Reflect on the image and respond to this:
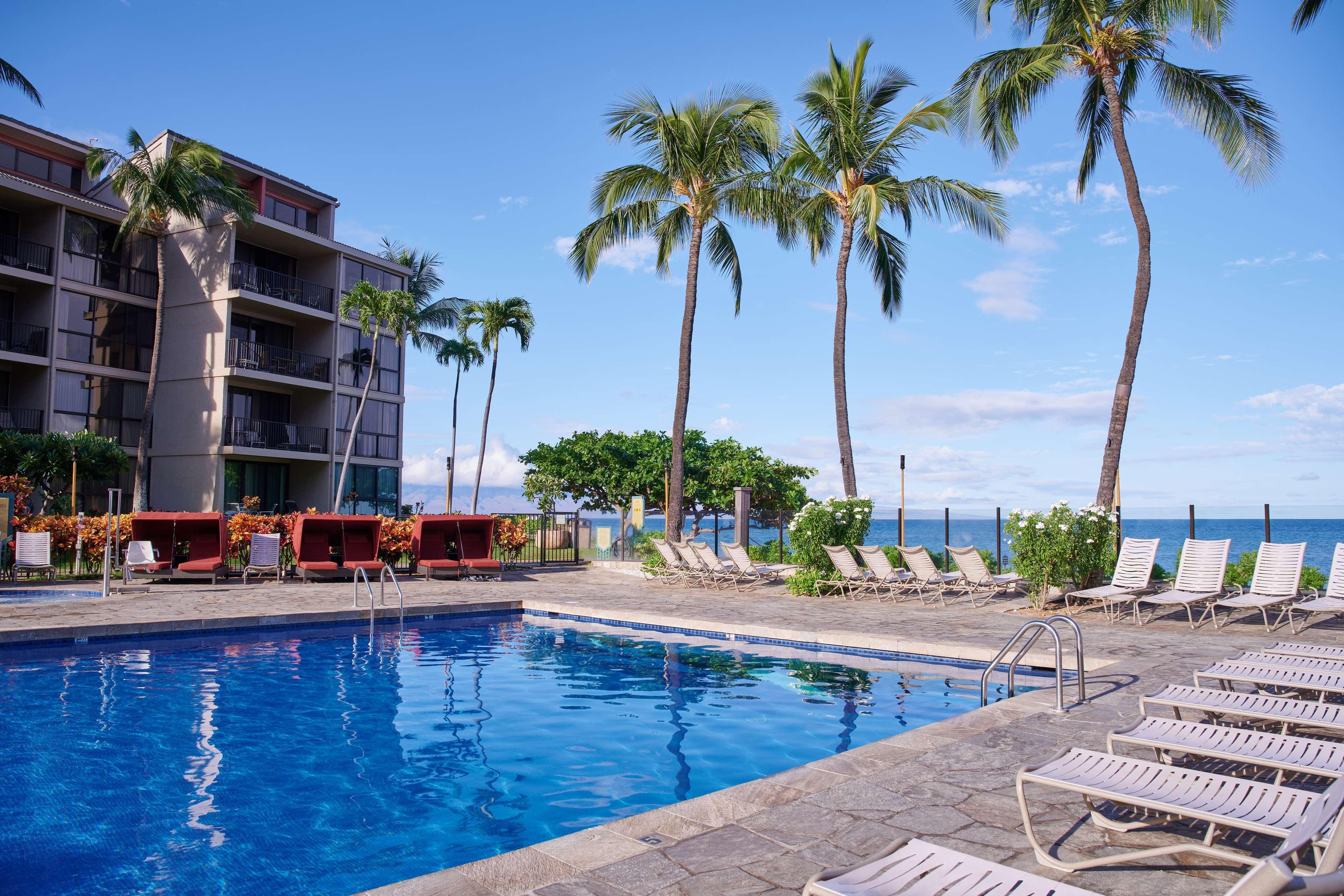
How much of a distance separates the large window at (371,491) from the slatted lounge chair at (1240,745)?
27.5 metres

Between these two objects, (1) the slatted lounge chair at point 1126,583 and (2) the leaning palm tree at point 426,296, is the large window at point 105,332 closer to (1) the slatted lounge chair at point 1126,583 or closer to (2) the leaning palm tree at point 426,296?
(2) the leaning palm tree at point 426,296

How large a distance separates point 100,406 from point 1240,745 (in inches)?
1148

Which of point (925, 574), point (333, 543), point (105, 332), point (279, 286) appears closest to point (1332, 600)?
point (925, 574)

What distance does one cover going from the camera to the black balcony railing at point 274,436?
1014 inches

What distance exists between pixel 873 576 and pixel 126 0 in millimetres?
18343

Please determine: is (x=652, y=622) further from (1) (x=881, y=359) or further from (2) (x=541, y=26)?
(1) (x=881, y=359)

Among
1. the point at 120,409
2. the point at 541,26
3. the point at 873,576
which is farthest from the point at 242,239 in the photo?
the point at 873,576

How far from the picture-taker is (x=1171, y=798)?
2.64 metres

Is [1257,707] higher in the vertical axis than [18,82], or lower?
lower

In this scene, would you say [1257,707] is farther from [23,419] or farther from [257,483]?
[23,419]

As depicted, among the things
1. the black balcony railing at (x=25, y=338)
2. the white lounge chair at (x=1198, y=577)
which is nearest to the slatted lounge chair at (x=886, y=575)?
the white lounge chair at (x=1198, y=577)

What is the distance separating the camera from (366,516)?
51.8ft

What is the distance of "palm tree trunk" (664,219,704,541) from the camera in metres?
17.4

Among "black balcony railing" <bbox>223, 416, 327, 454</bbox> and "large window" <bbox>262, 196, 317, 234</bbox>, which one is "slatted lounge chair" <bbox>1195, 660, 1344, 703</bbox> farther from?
"large window" <bbox>262, 196, 317, 234</bbox>
